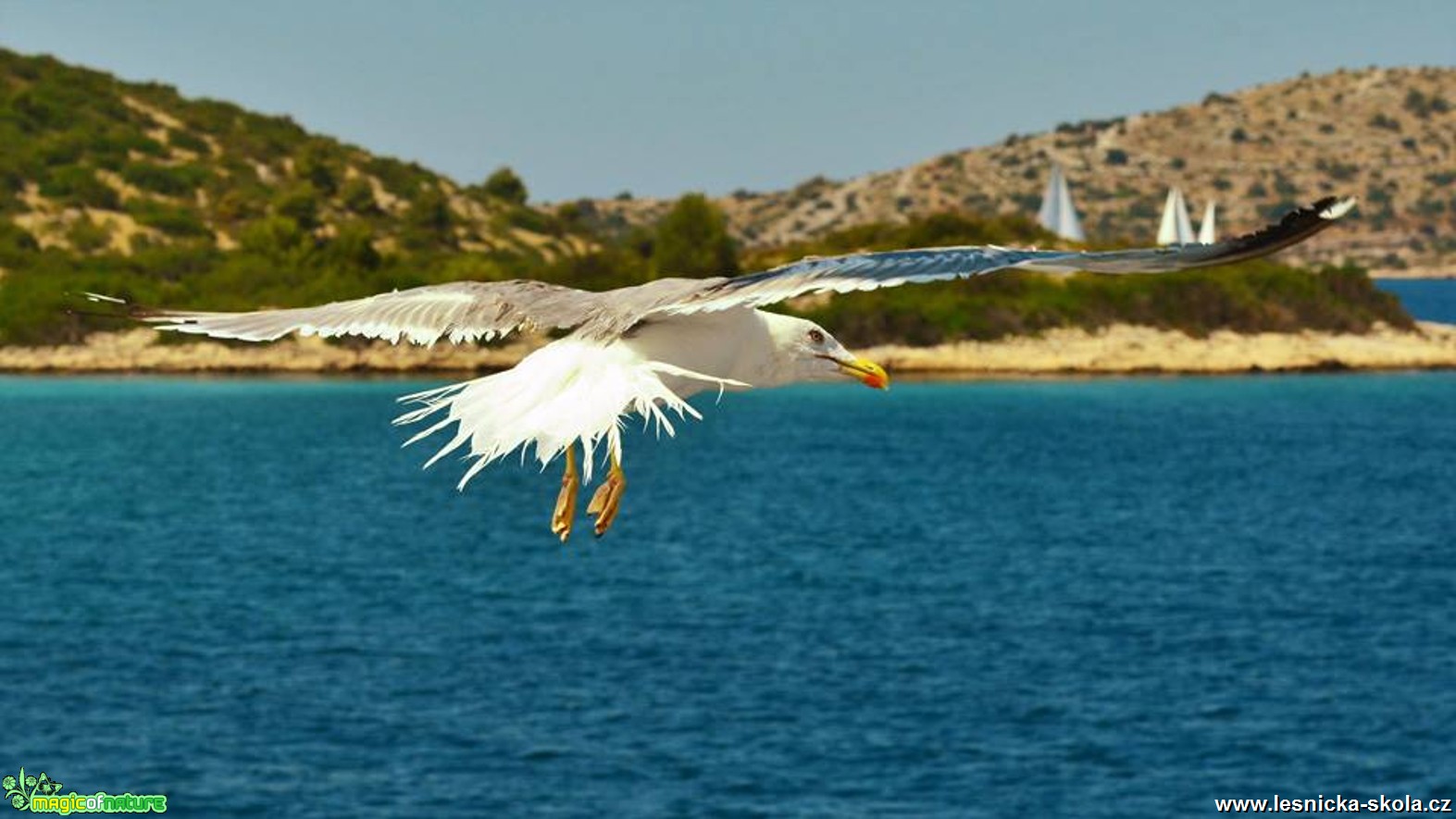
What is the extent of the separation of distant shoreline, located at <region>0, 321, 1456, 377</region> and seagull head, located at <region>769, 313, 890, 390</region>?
132m

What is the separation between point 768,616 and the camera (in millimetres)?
86062

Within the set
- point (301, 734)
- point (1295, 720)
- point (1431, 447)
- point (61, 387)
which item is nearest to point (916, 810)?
point (1295, 720)

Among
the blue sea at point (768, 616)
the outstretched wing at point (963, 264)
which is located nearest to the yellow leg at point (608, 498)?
the outstretched wing at point (963, 264)

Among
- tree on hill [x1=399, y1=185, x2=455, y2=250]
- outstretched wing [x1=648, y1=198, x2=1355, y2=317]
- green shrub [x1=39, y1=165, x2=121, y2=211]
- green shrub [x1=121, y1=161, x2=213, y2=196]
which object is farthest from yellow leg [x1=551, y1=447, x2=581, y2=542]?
green shrub [x1=121, y1=161, x2=213, y2=196]

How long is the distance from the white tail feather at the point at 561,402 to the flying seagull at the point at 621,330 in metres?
0.01

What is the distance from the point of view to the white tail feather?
12.4 m

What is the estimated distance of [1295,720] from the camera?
66.1 metres

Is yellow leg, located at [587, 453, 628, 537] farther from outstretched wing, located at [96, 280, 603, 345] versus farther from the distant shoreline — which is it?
the distant shoreline

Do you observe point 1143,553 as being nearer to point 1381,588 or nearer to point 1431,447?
point 1381,588

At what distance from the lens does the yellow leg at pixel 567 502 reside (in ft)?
41.7
